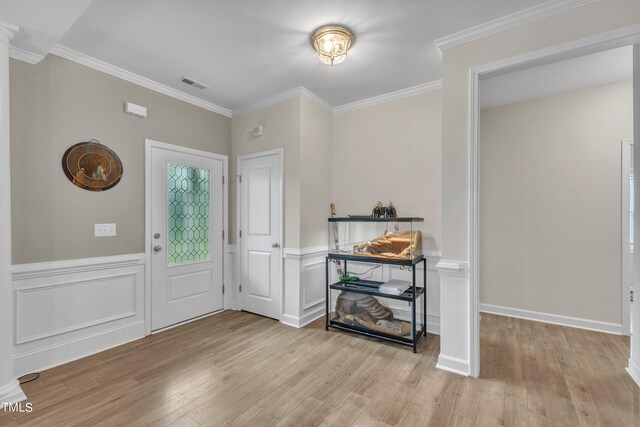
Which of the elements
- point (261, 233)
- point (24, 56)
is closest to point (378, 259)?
point (261, 233)

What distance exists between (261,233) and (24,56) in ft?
8.66

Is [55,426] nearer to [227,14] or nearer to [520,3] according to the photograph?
[227,14]

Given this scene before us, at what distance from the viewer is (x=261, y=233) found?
3.77 m

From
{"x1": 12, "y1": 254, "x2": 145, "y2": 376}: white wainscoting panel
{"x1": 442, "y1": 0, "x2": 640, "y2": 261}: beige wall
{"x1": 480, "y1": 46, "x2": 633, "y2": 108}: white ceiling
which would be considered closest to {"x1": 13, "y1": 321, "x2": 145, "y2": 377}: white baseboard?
{"x1": 12, "y1": 254, "x2": 145, "y2": 376}: white wainscoting panel

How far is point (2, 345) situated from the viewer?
1991mm

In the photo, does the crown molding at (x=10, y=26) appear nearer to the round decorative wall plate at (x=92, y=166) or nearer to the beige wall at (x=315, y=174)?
the round decorative wall plate at (x=92, y=166)

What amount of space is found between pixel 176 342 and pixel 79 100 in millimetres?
2488

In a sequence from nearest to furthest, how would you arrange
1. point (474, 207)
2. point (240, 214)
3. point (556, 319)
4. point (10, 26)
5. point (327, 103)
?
point (10, 26) < point (474, 207) < point (556, 319) < point (327, 103) < point (240, 214)

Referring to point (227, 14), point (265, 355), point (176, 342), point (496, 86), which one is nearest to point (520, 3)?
point (496, 86)

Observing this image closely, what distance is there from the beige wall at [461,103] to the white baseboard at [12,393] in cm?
328

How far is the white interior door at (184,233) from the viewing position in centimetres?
326

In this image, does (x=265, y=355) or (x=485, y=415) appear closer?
(x=485, y=415)

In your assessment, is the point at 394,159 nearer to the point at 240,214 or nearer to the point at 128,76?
the point at 240,214

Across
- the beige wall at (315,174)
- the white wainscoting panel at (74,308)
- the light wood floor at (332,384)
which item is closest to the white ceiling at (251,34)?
the beige wall at (315,174)
